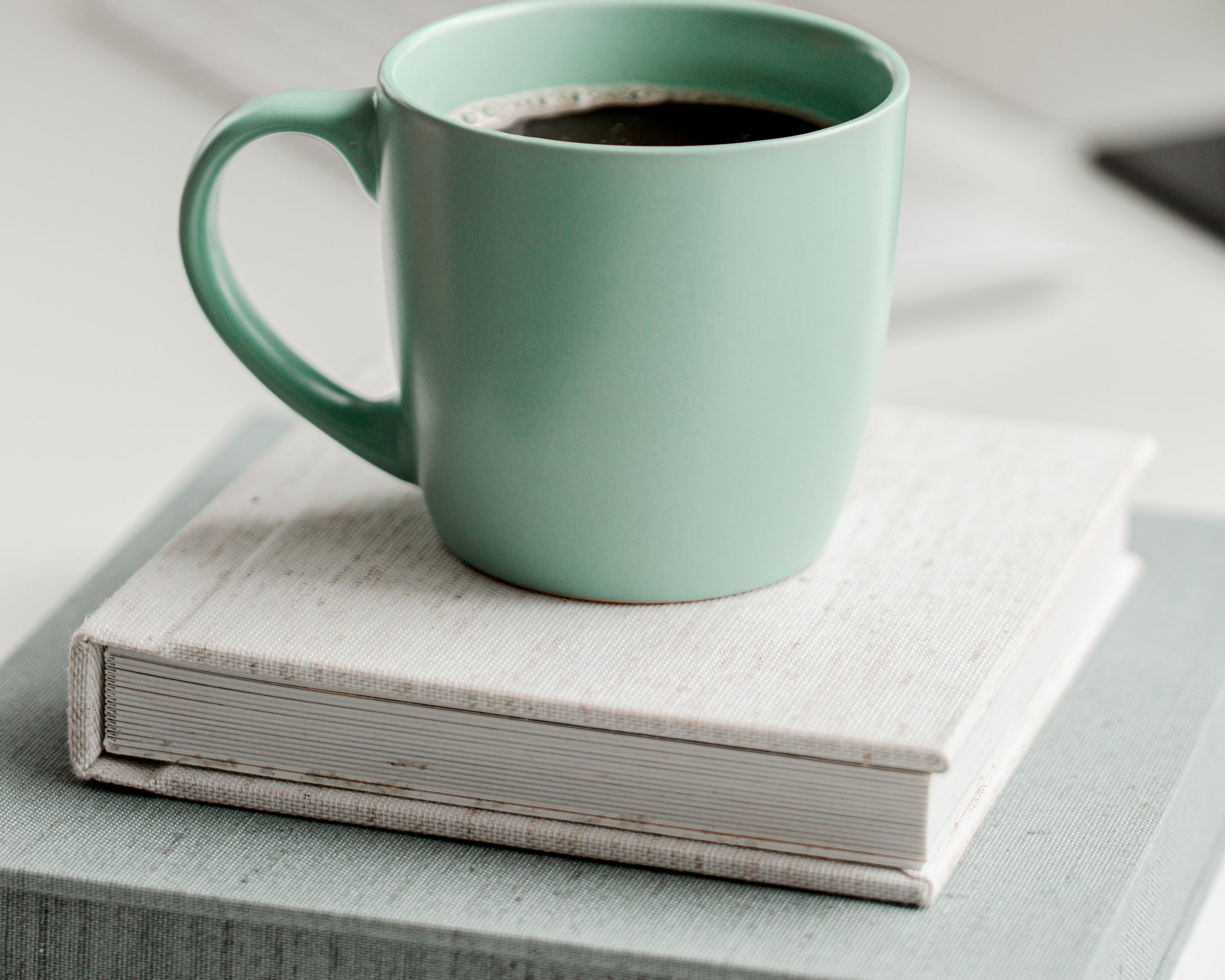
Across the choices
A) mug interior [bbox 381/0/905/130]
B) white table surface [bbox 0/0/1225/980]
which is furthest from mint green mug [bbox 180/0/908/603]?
white table surface [bbox 0/0/1225/980]

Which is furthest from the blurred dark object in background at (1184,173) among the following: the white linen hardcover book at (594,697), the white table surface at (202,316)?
the white linen hardcover book at (594,697)

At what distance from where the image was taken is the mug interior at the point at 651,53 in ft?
1.45

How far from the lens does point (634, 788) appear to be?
413mm

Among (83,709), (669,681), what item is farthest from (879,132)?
(83,709)

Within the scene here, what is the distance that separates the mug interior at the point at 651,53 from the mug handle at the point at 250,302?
2 centimetres

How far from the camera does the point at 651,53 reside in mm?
471

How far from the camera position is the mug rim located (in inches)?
14.9

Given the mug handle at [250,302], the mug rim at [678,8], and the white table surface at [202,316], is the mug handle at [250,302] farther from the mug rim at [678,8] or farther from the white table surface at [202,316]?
the white table surface at [202,316]

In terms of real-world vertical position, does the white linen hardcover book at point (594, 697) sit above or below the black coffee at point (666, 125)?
below

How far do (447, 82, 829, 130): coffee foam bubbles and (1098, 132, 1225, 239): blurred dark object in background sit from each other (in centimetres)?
67

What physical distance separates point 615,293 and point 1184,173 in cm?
80

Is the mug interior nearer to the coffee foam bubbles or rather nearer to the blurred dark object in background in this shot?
the coffee foam bubbles

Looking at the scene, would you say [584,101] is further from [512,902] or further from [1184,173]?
[1184,173]

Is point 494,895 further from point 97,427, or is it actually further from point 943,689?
point 97,427
